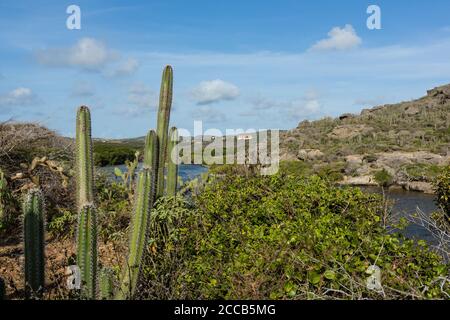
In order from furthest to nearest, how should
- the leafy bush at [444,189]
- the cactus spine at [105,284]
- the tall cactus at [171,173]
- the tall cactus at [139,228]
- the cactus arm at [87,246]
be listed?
1. the leafy bush at [444,189]
2. the tall cactus at [171,173]
3. the tall cactus at [139,228]
4. the cactus arm at [87,246]
5. the cactus spine at [105,284]

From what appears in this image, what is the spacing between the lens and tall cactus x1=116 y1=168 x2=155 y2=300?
4.32 metres

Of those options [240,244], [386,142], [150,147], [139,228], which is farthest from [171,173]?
[386,142]

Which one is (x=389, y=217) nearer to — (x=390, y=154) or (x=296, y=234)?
(x=296, y=234)

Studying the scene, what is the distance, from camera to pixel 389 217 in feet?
18.8

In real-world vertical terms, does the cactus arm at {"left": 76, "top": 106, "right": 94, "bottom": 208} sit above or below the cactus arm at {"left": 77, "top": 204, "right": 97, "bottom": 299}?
above

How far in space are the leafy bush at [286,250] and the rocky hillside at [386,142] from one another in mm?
20512

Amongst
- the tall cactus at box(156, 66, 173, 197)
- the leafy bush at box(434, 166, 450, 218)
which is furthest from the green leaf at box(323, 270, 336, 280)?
the leafy bush at box(434, 166, 450, 218)

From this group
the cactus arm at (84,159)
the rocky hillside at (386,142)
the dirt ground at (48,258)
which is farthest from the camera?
the rocky hillside at (386,142)

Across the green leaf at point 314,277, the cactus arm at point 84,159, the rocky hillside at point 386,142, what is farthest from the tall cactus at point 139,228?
the rocky hillside at point 386,142

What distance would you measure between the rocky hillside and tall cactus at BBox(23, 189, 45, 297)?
22947mm

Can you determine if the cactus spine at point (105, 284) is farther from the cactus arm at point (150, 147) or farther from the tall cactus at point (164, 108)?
the tall cactus at point (164, 108)

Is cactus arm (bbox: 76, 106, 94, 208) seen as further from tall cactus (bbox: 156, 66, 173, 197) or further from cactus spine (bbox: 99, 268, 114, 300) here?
tall cactus (bbox: 156, 66, 173, 197)

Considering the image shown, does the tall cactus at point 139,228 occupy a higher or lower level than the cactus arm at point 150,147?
lower

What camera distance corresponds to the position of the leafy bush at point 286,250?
11.8 ft
